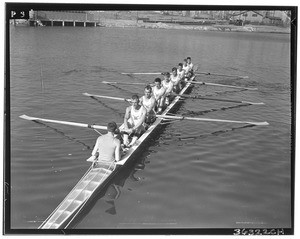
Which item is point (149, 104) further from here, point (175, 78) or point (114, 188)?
point (175, 78)

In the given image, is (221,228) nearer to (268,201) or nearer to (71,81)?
(268,201)

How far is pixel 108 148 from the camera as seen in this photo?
700 centimetres

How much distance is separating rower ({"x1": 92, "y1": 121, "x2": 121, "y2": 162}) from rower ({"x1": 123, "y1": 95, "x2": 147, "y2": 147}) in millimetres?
1250

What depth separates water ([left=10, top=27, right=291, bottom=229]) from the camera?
6.82m

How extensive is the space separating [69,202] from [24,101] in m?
5.85

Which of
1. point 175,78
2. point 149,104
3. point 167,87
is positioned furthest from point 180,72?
point 149,104

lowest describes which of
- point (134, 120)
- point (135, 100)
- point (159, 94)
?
point (134, 120)

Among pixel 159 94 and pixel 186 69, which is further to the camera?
pixel 186 69

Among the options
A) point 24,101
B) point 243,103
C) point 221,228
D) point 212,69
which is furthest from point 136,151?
point 212,69

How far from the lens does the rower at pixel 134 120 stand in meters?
8.46

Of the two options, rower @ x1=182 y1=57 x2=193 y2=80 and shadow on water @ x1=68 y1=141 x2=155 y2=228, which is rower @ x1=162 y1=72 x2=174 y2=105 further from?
rower @ x1=182 y1=57 x2=193 y2=80

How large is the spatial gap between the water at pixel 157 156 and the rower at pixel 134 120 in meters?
0.63

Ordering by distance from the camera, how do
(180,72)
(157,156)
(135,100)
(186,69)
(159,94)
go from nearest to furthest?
(135,100), (157,156), (159,94), (180,72), (186,69)

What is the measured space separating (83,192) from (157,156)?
284 centimetres
